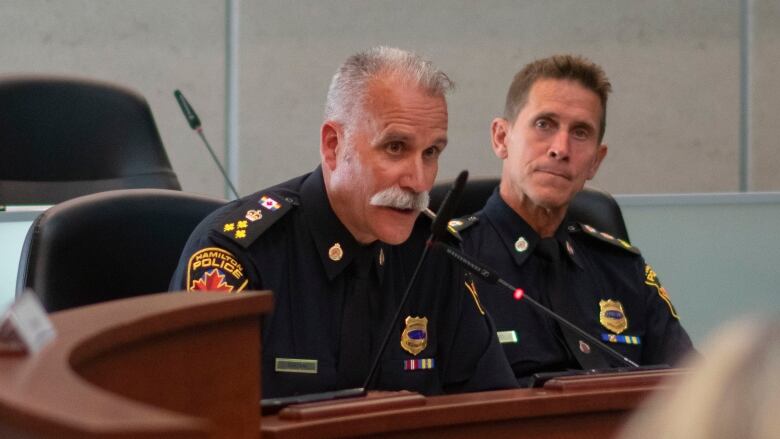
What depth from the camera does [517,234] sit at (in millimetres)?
2650

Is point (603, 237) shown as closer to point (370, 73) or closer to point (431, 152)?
point (431, 152)

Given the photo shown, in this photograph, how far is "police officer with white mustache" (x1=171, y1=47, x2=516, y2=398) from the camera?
1.95m

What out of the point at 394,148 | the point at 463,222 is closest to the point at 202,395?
the point at 394,148

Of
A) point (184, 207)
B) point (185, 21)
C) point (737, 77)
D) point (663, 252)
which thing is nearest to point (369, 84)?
point (184, 207)

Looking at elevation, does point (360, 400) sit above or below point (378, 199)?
below

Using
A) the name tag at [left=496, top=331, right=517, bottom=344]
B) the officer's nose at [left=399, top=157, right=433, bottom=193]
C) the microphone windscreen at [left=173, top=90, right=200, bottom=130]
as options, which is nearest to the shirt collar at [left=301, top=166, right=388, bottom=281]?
the officer's nose at [left=399, top=157, right=433, bottom=193]

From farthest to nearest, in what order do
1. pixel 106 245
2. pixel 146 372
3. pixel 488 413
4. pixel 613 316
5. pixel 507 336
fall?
pixel 613 316 → pixel 507 336 → pixel 106 245 → pixel 488 413 → pixel 146 372

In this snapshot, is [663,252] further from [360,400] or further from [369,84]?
[360,400]

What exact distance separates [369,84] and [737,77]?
118 inches

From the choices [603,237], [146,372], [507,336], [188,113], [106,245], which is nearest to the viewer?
[146,372]

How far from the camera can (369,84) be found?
2.09 m

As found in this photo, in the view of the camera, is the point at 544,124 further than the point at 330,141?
Yes

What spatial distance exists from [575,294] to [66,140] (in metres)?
1.27

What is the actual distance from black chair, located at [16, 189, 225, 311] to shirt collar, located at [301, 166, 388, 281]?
21 cm
